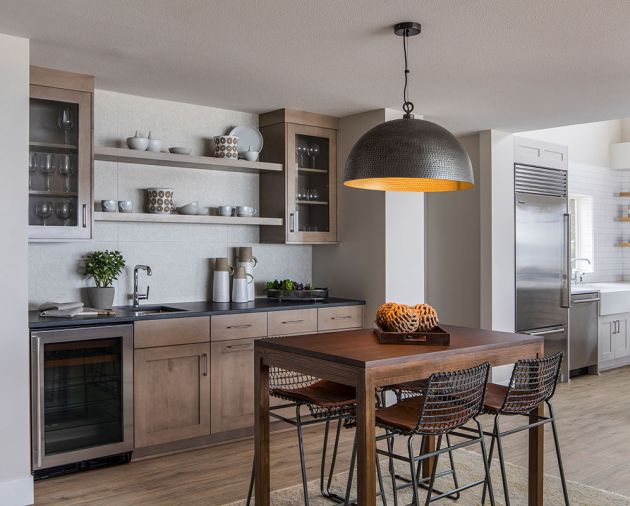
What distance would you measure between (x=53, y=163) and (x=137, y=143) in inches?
25.5

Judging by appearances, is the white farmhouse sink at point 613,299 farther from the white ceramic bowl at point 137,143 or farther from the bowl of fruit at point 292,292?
the white ceramic bowl at point 137,143

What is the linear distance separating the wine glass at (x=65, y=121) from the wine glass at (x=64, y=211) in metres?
0.38

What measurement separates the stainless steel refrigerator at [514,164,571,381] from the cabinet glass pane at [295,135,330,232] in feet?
6.43

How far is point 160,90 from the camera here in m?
4.61

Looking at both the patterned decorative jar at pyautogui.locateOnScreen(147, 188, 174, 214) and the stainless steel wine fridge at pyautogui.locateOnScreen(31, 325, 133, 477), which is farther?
the patterned decorative jar at pyautogui.locateOnScreen(147, 188, 174, 214)

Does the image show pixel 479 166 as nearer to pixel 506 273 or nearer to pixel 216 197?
pixel 506 273

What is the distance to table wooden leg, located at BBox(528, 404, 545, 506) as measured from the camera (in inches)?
133

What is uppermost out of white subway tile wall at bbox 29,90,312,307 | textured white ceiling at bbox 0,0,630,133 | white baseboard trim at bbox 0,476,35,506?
textured white ceiling at bbox 0,0,630,133

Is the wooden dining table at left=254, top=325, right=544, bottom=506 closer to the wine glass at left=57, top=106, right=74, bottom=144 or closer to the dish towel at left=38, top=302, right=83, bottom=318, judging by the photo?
the dish towel at left=38, top=302, right=83, bottom=318

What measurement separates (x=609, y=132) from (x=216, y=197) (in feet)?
18.6

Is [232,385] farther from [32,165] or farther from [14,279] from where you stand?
[32,165]

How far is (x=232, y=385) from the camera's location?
4617mm

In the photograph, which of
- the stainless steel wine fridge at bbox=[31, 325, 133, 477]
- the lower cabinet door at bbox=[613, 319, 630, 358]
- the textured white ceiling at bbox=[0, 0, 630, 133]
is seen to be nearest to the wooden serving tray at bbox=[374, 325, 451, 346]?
the textured white ceiling at bbox=[0, 0, 630, 133]

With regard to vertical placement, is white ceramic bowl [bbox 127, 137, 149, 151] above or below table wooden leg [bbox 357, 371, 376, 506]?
above
